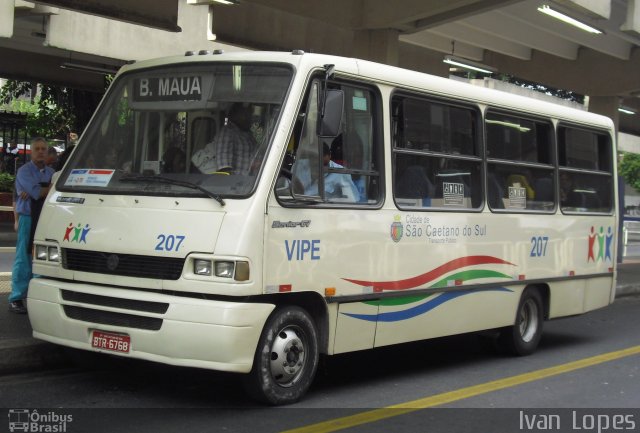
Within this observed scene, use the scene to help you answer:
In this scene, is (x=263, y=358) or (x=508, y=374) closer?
(x=263, y=358)

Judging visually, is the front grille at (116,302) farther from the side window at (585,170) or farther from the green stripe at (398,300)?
the side window at (585,170)

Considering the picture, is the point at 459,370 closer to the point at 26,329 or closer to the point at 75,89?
the point at 26,329

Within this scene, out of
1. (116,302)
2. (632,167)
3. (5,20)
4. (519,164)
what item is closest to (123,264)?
(116,302)

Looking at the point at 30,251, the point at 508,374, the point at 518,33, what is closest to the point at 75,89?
the point at 518,33

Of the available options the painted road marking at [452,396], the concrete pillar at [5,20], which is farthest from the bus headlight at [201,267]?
the concrete pillar at [5,20]

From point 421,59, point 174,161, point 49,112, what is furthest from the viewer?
point 49,112

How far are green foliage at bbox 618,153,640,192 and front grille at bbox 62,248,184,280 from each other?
193 ft

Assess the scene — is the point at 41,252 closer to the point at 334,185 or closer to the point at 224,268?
the point at 224,268

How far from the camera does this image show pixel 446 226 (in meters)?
8.15

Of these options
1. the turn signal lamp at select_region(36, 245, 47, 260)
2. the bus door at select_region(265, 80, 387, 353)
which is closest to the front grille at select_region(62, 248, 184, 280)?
the turn signal lamp at select_region(36, 245, 47, 260)

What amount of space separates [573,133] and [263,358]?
232 inches

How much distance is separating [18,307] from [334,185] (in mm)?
3819

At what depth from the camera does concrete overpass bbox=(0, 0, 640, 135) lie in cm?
1391

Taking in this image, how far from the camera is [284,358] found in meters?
6.45
